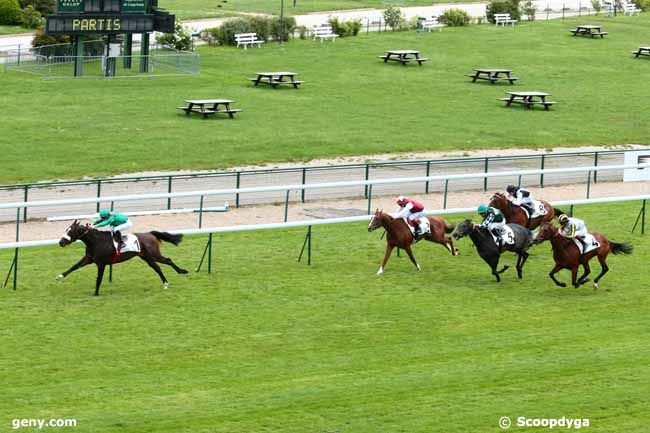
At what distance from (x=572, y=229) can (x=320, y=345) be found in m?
5.12

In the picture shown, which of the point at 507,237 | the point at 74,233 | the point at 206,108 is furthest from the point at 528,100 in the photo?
the point at 74,233

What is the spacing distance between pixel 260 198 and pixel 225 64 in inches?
866

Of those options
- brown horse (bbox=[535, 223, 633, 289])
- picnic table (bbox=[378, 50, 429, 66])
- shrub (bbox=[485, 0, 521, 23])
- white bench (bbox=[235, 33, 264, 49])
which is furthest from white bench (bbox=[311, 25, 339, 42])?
brown horse (bbox=[535, 223, 633, 289])

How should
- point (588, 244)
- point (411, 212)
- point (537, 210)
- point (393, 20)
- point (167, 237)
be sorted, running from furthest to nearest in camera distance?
point (393, 20), point (537, 210), point (411, 212), point (588, 244), point (167, 237)

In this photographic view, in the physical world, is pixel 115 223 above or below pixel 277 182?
above

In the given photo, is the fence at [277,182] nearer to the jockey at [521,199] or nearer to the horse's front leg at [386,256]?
the jockey at [521,199]

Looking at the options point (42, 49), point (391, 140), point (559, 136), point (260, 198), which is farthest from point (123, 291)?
point (42, 49)

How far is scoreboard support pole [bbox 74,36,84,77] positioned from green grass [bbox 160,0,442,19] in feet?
54.9

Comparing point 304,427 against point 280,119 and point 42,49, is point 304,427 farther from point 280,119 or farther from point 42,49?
point 42,49

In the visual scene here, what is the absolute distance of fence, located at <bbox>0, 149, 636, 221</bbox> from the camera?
94.9 ft

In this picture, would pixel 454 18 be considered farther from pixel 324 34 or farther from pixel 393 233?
pixel 393 233

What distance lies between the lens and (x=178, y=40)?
5219 centimetres

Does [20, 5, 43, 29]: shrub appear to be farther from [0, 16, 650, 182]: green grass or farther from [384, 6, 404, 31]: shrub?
[384, 6, 404, 31]: shrub

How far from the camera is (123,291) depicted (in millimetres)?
21781
